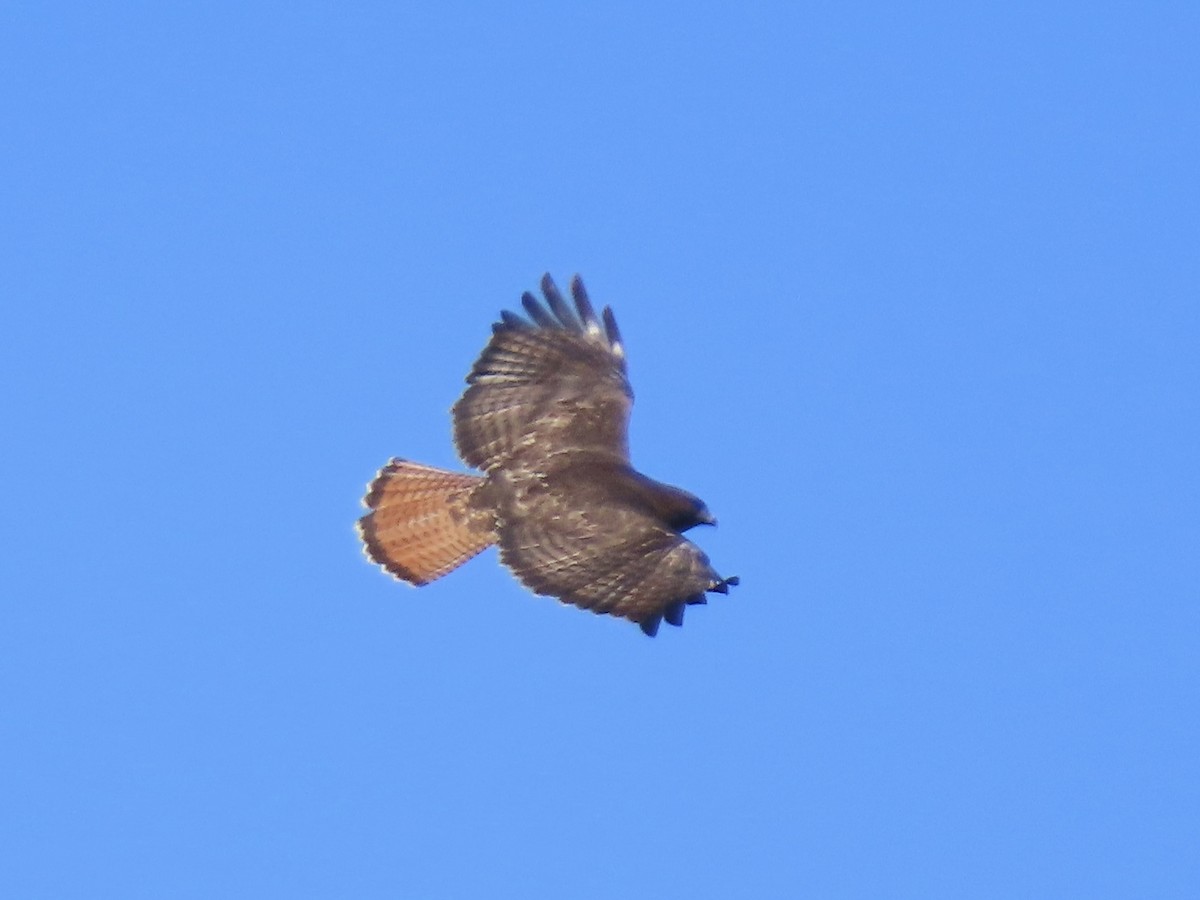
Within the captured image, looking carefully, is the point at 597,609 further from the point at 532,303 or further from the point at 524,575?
the point at 532,303

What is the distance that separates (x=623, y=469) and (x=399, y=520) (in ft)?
5.70

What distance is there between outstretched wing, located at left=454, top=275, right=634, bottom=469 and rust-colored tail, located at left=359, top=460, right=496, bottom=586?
351mm

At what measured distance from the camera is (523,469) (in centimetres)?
1578

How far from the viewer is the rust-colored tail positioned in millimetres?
16172

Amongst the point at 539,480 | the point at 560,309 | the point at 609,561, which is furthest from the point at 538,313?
the point at 609,561

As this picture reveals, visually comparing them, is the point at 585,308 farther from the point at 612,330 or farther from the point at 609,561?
the point at 609,561

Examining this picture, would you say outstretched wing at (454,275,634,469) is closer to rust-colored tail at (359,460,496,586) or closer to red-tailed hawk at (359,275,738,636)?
red-tailed hawk at (359,275,738,636)

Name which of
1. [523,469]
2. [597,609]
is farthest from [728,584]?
[523,469]

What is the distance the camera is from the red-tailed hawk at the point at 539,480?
15.0 metres

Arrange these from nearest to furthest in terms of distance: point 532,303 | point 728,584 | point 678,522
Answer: point 728,584 < point 678,522 < point 532,303

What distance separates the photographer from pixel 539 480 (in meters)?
15.6

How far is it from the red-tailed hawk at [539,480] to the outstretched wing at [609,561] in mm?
12

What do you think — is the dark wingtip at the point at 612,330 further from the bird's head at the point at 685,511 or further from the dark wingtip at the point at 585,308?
the bird's head at the point at 685,511

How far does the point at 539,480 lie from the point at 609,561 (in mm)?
1206
